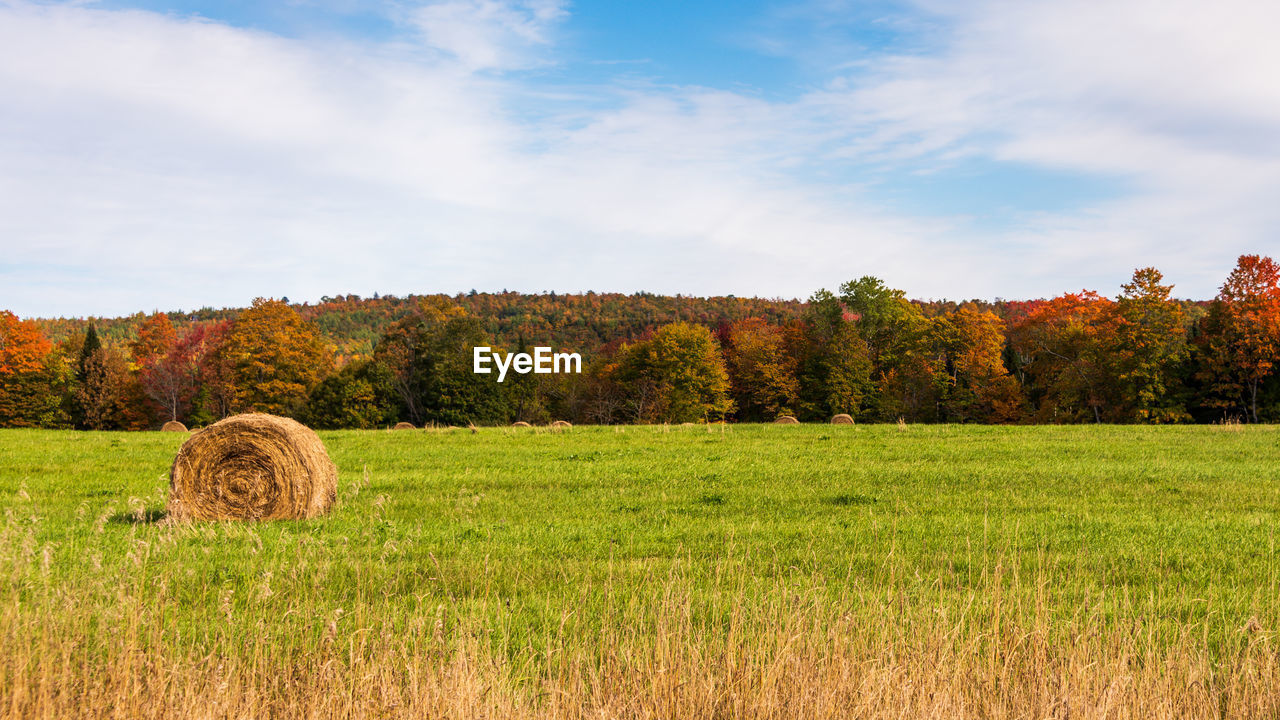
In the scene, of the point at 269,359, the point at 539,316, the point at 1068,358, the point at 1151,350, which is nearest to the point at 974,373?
the point at 1068,358

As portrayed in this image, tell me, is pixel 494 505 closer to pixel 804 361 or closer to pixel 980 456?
pixel 980 456

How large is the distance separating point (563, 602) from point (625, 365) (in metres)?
63.7

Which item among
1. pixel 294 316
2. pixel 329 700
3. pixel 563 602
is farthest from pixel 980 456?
pixel 294 316

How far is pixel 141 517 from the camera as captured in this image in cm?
1126

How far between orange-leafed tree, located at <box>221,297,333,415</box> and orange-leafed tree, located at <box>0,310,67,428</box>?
48.9 feet

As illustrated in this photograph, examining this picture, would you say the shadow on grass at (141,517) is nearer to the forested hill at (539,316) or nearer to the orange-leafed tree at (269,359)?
the orange-leafed tree at (269,359)

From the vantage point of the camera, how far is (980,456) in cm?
2131

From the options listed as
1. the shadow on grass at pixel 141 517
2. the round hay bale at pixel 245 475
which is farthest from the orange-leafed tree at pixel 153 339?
the round hay bale at pixel 245 475

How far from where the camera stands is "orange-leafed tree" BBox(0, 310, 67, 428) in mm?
60656

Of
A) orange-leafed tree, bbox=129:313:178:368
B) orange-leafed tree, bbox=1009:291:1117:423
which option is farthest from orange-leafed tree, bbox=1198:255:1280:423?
orange-leafed tree, bbox=129:313:178:368

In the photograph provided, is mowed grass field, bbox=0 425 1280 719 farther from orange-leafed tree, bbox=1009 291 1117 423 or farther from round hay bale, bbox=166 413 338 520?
orange-leafed tree, bbox=1009 291 1117 423

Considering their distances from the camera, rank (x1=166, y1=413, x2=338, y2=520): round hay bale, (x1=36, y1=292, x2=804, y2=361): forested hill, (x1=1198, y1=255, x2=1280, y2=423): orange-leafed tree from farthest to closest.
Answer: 1. (x1=36, y1=292, x2=804, y2=361): forested hill
2. (x1=1198, y1=255, x2=1280, y2=423): orange-leafed tree
3. (x1=166, y1=413, x2=338, y2=520): round hay bale

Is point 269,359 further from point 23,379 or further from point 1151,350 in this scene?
point 1151,350

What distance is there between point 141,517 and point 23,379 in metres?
63.1
